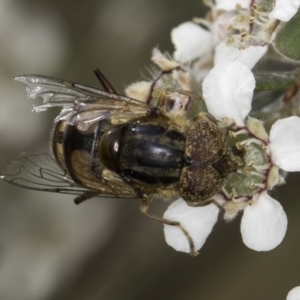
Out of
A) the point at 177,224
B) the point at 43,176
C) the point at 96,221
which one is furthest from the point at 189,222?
the point at 96,221

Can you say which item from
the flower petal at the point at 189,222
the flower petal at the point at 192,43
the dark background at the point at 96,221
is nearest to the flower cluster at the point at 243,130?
the flower petal at the point at 189,222

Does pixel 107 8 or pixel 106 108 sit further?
pixel 107 8

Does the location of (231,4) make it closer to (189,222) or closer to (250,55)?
(250,55)

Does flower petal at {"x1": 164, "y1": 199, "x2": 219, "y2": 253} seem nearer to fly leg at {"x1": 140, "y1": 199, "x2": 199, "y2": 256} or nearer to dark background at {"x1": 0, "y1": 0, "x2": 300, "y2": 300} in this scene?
fly leg at {"x1": 140, "y1": 199, "x2": 199, "y2": 256}

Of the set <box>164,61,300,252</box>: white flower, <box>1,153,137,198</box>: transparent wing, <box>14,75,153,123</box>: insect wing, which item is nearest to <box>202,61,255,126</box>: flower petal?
<box>164,61,300,252</box>: white flower

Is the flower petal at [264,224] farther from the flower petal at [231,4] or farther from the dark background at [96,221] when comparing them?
the dark background at [96,221]

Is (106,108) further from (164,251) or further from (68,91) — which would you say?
(164,251)

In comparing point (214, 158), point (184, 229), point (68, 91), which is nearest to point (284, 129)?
point (214, 158)
